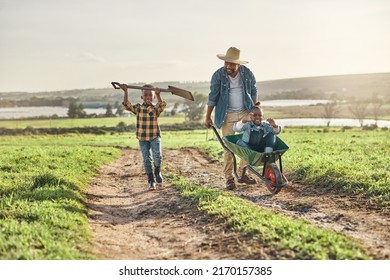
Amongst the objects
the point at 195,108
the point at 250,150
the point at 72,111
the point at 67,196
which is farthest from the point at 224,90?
the point at 72,111

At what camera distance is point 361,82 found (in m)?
35.3

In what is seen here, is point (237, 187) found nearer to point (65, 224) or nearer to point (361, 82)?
point (65, 224)

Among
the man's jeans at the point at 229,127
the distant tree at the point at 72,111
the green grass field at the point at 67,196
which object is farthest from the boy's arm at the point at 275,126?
the distant tree at the point at 72,111

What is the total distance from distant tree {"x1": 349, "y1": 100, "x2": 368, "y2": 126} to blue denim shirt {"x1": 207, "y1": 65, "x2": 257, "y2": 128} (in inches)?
1613

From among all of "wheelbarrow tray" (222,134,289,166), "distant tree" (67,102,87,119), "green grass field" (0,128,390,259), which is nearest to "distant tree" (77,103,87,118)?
"distant tree" (67,102,87,119)

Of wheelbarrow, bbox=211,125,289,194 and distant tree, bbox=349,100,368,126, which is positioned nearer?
wheelbarrow, bbox=211,125,289,194

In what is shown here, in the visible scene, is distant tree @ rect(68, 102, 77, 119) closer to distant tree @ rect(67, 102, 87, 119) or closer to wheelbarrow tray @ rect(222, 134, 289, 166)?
distant tree @ rect(67, 102, 87, 119)

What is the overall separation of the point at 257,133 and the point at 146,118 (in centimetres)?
209

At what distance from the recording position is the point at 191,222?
603 centimetres

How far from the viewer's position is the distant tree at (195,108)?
48.4 meters

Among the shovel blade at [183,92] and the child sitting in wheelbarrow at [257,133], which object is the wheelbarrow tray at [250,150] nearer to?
the child sitting in wheelbarrow at [257,133]

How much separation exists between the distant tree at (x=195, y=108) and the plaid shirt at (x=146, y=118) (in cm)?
3939

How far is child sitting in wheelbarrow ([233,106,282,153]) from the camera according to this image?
741cm

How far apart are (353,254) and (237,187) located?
14.1 feet
